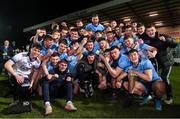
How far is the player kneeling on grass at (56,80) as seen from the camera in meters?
6.34

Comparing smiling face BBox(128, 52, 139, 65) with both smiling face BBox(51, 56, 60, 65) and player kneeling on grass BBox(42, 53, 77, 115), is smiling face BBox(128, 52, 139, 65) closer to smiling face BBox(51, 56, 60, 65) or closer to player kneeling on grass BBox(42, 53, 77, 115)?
player kneeling on grass BBox(42, 53, 77, 115)

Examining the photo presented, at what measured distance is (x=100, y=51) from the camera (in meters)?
8.19

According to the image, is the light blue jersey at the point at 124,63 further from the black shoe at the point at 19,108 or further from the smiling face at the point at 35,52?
the black shoe at the point at 19,108

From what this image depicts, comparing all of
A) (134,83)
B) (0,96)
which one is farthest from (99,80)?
(0,96)

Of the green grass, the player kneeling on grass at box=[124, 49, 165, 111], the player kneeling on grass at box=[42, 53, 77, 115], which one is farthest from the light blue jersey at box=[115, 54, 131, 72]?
the player kneeling on grass at box=[42, 53, 77, 115]

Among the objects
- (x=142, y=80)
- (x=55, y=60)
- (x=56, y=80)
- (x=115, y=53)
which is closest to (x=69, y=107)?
(x=56, y=80)

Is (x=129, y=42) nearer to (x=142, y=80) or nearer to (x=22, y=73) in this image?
(x=142, y=80)

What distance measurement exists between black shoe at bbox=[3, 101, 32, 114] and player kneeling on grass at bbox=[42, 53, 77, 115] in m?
0.45

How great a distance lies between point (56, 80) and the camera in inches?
268

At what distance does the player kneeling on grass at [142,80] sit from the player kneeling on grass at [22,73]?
7.07ft

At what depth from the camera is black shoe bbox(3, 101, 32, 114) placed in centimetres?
610

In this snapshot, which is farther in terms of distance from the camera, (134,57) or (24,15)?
(24,15)

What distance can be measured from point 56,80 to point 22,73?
0.86 meters

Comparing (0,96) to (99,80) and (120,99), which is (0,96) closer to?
(99,80)
